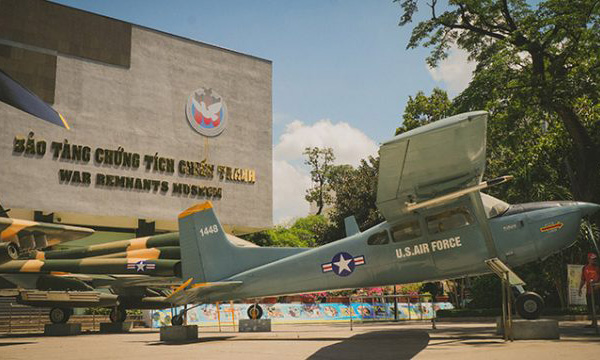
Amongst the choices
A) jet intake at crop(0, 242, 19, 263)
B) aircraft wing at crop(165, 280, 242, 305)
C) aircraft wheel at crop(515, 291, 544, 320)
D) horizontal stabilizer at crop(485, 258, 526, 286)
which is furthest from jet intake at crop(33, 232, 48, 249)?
aircraft wheel at crop(515, 291, 544, 320)

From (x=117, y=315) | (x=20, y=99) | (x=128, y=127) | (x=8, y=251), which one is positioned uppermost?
(x=128, y=127)

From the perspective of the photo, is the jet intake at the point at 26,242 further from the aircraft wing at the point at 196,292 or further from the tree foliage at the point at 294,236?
the tree foliage at the point at 294,236

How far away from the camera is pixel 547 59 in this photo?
19.5 metres

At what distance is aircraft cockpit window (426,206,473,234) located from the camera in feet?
36.4

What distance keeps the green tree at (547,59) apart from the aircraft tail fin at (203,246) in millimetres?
11821

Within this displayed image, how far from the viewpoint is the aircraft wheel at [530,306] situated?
10.8 metres

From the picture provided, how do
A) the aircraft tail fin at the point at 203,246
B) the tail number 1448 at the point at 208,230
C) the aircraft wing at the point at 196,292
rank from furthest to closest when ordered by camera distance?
the tail number 1448 at the point at 208,230
the aircraft tail fin at the point at 203,246
the aircraft wing at the point at 196,292

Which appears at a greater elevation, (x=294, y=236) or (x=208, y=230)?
(x=294, y=236)

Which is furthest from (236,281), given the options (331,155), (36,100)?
(331,155)

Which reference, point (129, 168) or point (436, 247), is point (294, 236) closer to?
point (129, 168)

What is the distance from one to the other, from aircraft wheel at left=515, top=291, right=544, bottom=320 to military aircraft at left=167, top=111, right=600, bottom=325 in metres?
0.02

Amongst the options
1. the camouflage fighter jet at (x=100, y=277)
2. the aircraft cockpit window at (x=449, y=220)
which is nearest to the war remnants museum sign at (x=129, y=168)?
the camouflage fighter jet at (x=100, y=277)

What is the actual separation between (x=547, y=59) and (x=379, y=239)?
40.0 feet

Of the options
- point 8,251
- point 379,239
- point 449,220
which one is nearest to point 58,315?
point 8,251
